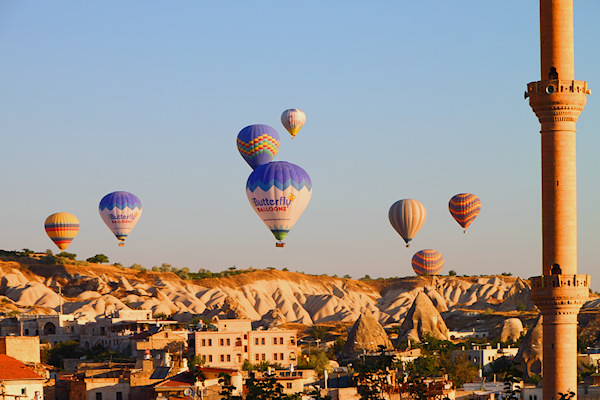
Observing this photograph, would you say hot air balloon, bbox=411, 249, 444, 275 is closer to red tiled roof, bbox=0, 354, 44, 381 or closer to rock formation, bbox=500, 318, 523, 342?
rock formation, bbox=500, 318, 523, 342

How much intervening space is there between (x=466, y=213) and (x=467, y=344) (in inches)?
1179

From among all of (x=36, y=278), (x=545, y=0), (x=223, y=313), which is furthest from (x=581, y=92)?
(x=36, y=278)

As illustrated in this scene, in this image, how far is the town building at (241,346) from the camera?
112m

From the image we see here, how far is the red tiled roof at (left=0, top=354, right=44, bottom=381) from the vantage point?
8294cm

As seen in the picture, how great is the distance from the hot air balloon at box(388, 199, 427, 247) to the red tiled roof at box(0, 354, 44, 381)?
266ft

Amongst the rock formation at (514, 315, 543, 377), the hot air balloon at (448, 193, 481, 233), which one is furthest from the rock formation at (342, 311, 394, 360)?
the hot air balloon at (448, 193, 481, 233)

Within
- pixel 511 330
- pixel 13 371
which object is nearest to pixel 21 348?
pixel 13 371

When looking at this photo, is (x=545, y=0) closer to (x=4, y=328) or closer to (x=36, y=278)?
(x=4, y=328)

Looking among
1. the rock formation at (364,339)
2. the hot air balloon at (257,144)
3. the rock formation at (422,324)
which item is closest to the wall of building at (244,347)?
the rock formation at (364,339)

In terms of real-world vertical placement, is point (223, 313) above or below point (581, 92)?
below

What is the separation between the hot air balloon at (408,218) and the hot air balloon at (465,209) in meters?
4.05

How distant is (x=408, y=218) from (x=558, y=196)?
9116cm

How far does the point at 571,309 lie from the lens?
227 ft

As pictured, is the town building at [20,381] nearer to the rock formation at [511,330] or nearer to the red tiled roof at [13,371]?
the red tiled roof at [13,371]
